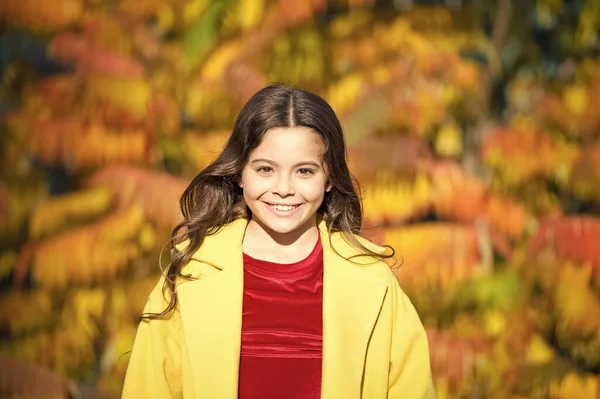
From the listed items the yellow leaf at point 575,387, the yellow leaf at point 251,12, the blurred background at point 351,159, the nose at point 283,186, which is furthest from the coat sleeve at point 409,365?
the yellow leaf at point 251,12

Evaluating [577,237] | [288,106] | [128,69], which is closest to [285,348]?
[288,106]

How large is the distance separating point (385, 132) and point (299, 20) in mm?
834

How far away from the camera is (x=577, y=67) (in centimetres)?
524

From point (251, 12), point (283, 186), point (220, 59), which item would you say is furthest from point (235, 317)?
point (251, 12)

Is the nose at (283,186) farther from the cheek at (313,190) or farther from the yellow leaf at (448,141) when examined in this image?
the yellow leaf at (448,141)

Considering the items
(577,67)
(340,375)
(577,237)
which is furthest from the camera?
(577,67)

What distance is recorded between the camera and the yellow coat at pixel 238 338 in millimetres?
2395

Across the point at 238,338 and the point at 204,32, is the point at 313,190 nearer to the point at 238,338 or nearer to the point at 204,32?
the point at 238,338

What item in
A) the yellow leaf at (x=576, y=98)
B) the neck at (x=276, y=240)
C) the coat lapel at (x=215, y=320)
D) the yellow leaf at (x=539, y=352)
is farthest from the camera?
the yellow leaf at (x=576, y=98)

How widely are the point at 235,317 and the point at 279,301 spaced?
144mm

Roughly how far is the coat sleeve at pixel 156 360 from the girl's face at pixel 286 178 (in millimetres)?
391

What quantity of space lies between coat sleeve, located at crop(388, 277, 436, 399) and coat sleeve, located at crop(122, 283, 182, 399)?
0.62 meters

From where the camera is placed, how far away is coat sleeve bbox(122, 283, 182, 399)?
241 cm

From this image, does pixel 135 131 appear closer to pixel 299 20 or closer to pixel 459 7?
pixel 299 20
